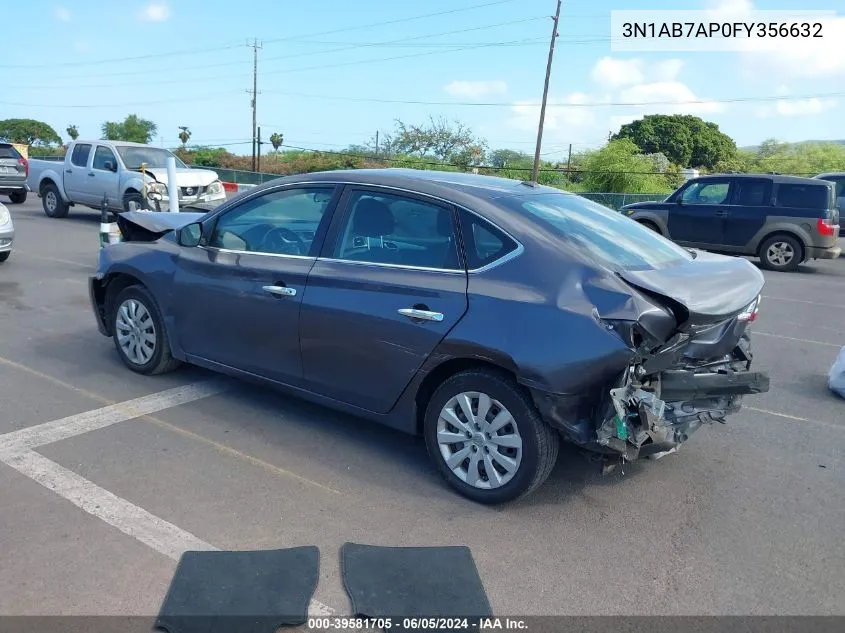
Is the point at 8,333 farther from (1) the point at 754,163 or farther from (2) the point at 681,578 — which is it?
(1) the point at 754,163

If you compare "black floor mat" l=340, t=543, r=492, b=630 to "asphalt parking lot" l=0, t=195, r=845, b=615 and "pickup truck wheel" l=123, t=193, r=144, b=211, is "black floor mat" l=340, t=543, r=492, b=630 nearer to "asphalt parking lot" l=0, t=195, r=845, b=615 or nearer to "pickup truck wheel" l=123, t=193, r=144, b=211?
"asphalt parking lot" l=0, t=195, r=845, b=615

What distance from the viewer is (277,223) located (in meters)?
4.73

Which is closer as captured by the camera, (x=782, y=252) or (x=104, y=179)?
(x=782, y=252)

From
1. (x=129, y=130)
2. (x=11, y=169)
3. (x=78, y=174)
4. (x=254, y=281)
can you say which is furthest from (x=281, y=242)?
(x=129, y=130)

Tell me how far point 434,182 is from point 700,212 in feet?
38.3

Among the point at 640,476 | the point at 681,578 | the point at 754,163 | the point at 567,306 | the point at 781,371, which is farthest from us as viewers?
the point at 754,163

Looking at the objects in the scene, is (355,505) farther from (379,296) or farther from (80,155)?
(80,155)

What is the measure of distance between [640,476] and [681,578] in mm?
1067

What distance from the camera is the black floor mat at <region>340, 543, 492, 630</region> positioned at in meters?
2.92

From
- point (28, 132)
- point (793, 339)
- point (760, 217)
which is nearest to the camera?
point (793, 339)

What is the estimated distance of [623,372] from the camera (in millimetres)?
3400

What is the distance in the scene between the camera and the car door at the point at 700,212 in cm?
1433

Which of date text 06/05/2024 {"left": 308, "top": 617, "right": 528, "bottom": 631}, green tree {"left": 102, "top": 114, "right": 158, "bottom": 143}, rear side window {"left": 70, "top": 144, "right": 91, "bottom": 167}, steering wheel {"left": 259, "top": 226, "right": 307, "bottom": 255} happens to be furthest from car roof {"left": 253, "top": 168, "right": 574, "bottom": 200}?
green tree {"left": 102, "top": 114, "right": 158, "bottom": 143}

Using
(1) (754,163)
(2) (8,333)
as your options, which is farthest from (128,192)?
(1) (754,163)
